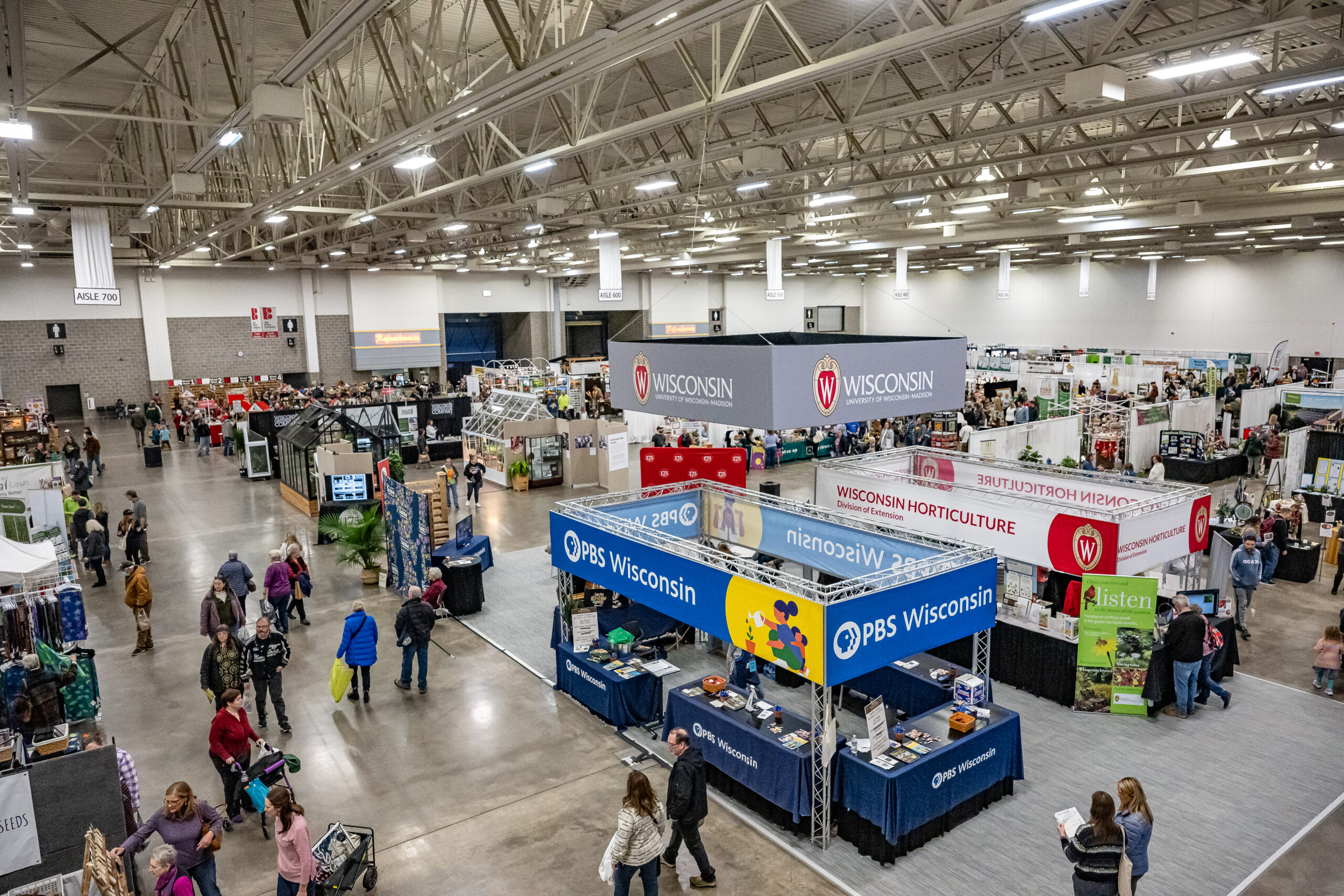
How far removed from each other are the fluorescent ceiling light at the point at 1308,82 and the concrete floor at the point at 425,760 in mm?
9265

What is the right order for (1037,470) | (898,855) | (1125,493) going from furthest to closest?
(1037,470), (1125,493), (898,855)

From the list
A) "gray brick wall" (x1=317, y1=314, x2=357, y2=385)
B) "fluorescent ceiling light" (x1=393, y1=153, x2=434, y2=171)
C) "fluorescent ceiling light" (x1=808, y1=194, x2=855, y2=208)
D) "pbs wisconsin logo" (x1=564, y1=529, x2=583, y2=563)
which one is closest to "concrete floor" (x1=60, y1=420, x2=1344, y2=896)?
"pbs wisconsin logo" (x1=564, y1=529, x2=583, y2=563)

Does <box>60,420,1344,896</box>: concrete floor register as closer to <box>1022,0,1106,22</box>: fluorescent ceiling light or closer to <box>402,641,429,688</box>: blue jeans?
<box>402,641,429,688</box>: blue jeans

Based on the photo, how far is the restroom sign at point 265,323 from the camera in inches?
1406

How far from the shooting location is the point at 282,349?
37.0 metres

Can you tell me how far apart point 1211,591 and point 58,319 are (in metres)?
38.0

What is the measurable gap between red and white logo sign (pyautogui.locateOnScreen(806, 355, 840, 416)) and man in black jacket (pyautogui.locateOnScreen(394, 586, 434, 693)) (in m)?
5.02

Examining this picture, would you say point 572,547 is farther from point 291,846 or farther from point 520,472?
point 520,472

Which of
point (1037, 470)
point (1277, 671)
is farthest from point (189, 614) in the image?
point (1277, 671)

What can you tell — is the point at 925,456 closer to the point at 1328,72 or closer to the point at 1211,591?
the point at 1211,591

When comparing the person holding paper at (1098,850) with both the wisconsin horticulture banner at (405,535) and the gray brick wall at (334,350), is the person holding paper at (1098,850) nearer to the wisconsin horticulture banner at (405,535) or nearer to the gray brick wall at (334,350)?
the wisconsin horticulture banner at (405,535)

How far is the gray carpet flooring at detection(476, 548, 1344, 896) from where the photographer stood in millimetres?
6199

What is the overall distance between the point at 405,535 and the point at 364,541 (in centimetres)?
89

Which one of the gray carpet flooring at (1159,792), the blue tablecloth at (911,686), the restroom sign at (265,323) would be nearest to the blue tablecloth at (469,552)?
the gray carpet flooring at (1159,792)
